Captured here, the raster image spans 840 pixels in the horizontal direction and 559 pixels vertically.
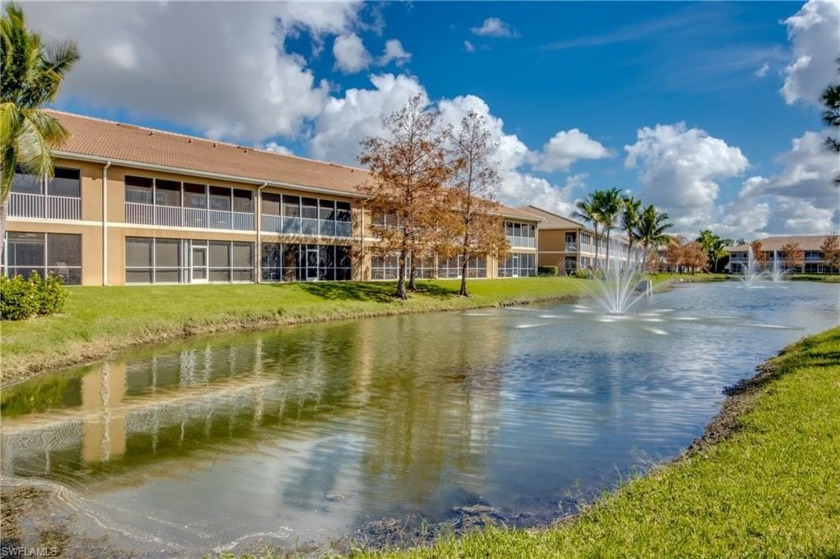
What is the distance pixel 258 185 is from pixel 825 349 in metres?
27.8

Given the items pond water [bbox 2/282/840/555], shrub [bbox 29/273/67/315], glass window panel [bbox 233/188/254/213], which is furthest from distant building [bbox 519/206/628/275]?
shrub [bbox 29/273/67/315]

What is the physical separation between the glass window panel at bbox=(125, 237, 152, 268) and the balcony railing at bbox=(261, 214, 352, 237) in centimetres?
674

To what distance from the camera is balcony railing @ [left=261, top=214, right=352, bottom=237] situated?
34.1 m

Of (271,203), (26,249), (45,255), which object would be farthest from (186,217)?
(26,249)

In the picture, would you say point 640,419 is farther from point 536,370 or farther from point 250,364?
point 250,364

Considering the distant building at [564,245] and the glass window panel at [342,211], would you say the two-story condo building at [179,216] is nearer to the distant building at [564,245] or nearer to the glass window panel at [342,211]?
the glass window panel at [342,211]

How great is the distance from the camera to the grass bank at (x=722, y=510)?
4.55 metres

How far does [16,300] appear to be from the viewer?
1656 centimetres

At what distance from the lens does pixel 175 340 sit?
2020 cm

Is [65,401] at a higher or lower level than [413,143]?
lower

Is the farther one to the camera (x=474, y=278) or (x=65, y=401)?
(x=474, y=278)

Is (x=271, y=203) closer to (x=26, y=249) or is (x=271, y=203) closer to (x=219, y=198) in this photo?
(x=219, y=198)

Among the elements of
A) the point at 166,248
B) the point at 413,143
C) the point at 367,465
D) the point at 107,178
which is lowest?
the point at 367,465

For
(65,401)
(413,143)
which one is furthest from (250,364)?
(413,143)
